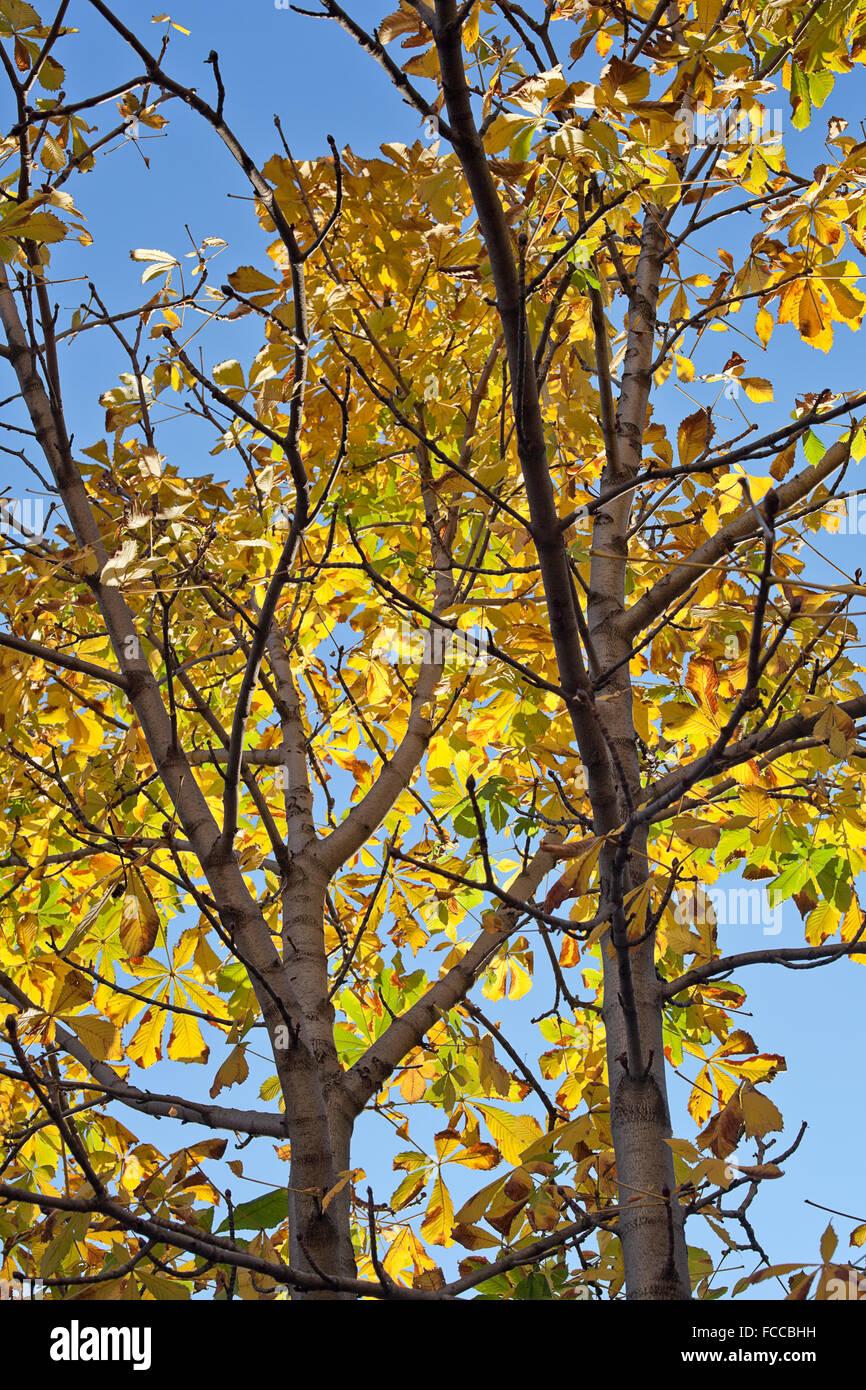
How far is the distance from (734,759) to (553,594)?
475mm

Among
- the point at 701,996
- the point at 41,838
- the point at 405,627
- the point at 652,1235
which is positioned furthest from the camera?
the point at 41,838

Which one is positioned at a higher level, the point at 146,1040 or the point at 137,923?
the point at 137,923

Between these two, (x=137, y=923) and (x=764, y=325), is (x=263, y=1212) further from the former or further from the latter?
(x=764, y=325)

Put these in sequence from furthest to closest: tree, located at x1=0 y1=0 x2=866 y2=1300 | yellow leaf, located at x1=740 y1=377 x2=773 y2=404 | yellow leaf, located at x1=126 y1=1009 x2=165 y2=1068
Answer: yellow leaf, located at x1=740 y1=377 x2=773 y2=404 < yellow leaf, located at x1=126 y1=1009 x2=165 y2=1068 < tree, located at x1=0 y1=0 x2=866 y2=1300

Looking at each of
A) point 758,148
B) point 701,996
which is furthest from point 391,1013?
point 758,148

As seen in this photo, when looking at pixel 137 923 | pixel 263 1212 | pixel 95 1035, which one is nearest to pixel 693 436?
pixel 137 923

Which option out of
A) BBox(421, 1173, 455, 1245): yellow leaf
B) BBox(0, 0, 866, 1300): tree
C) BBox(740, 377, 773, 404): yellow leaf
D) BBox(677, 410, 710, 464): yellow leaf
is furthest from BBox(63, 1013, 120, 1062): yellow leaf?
BBox(740, 377, 773, 404): yellow leaf

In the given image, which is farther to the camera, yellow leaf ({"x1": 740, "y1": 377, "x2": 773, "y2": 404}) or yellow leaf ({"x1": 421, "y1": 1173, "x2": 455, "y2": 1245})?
yellow leaf ({"x1": 740, "y1": 377, "x2": 773, "y2": 404})

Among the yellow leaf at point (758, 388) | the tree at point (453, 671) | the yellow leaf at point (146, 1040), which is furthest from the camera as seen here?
the yellow leaf at point (758, 388)

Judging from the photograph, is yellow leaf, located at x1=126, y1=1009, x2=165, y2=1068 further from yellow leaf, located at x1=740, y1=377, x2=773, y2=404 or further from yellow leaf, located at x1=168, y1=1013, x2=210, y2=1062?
yellow leaf, located at x1=740, y1=377, x2=773, y2=404

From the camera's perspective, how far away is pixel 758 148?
8.55 feet

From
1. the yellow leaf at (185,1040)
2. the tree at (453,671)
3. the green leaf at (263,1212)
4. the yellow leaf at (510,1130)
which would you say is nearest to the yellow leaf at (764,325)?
the tree at (453,671)

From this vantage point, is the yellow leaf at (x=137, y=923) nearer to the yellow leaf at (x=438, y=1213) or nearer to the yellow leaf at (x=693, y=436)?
the yellow leaf at (x=438, y=1213)
